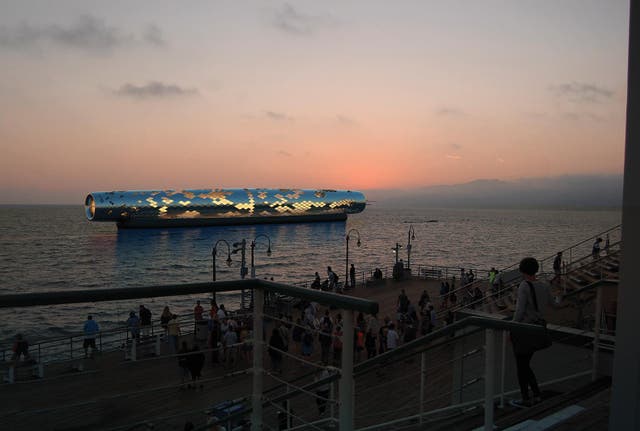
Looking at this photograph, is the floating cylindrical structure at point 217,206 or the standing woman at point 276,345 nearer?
the standing woman at point 276,345

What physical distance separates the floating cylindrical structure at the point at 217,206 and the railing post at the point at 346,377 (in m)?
102

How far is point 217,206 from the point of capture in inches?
4402

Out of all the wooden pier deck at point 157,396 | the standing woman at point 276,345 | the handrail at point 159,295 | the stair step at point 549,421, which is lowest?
the wooden pier deck at point 157,396

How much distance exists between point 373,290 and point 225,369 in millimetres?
Result: 14565

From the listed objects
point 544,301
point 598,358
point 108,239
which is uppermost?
point 544,301

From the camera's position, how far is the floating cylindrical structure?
97.9 m

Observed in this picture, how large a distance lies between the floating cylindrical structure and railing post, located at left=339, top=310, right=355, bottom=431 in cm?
10194

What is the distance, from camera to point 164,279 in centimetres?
4556

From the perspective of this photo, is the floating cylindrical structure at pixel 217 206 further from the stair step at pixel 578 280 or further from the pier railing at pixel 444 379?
the pier railing at pixel 444 379

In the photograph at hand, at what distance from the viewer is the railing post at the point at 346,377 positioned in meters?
2.00

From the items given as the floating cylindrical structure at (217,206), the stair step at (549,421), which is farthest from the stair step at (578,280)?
the floating cylindrical structure at (217,206)

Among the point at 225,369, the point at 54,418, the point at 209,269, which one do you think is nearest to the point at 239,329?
the point at 225,369

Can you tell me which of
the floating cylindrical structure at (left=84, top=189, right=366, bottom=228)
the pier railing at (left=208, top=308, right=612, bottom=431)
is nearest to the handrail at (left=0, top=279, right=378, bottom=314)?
the pier railing at (left=208, top=308, right=612, bottom=431)

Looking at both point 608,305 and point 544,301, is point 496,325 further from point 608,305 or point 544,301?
point 608,305
